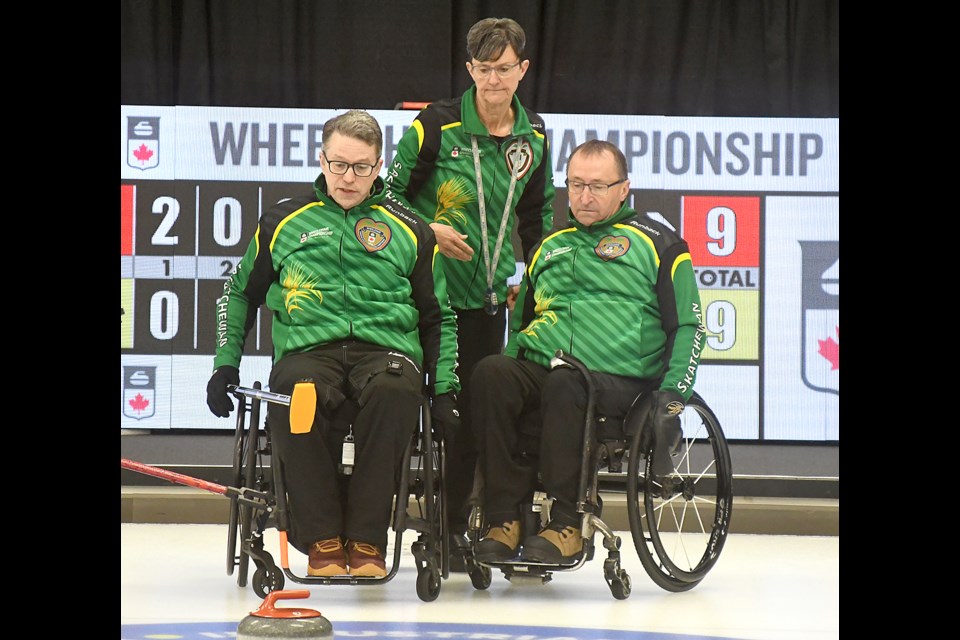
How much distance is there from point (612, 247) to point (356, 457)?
2.48 ft

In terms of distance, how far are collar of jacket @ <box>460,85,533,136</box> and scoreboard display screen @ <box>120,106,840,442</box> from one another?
1603 mm

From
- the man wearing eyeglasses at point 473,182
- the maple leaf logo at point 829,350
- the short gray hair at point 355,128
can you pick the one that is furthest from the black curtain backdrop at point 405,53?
the short gray hair at point 355,128

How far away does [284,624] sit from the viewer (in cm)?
195

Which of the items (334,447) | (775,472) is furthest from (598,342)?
(775,472)

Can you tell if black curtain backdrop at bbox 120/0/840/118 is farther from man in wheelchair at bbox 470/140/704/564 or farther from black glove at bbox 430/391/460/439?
black glove at bbox 430/391/460/439

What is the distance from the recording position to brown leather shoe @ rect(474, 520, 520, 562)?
285 centimetres

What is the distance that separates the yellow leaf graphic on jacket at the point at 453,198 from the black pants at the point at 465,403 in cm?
22

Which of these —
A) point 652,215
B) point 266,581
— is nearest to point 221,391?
point 266,581

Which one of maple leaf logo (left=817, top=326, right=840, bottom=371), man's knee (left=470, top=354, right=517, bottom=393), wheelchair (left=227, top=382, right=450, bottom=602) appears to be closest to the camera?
wheelchair (left=227, top=382, right=450, bottom=602)

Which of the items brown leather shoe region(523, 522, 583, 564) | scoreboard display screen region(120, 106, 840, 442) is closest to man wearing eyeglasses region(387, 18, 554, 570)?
brown leather shoe region(523, 522, 583, 564)

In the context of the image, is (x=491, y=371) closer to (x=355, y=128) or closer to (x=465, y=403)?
(x=465, y=403)

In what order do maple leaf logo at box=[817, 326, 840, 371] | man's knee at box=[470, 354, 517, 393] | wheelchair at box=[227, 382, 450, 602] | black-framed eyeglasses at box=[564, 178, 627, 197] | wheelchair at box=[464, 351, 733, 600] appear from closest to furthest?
wheelchair at box=[227, 382, 450, 602] → wheelchair at box=[464, 351, 733, 600] → man's knee at box=[470, 354, 517, 393] → black-framed eyeglasses at box=[564, 178, 627, 197] → maple leaf logo at box=[817, 326, 840, 371]
